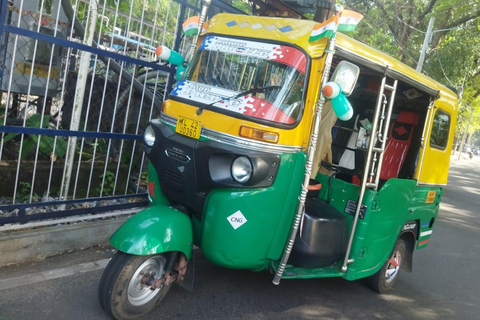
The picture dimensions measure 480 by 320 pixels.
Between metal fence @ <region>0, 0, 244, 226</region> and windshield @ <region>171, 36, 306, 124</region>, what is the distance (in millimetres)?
1135

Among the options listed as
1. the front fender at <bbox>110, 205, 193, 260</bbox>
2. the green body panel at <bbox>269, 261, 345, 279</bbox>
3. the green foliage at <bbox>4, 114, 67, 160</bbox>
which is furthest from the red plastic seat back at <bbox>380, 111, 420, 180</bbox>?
the green foliage at <bbox>4, 114, 67, 160</bbox>

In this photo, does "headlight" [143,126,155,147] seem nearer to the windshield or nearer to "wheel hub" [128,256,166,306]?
the windshield

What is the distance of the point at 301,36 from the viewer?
3387 mm

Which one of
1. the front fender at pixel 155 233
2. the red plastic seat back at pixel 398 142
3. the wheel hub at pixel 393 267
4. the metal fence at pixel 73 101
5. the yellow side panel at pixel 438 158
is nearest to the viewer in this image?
the front fender at pixel 155 233

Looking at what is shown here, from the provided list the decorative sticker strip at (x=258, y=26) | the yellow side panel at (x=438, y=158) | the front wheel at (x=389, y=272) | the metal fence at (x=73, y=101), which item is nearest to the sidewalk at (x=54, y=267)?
the metal fence at (x=73, y=101)

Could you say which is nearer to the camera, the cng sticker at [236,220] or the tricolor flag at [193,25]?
the cng sticker at [236,220]

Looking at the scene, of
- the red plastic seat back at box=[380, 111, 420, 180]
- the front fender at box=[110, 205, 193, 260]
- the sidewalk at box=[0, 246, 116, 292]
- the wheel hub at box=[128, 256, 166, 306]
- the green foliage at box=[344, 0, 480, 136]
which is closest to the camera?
the front fender at box=[110, 205, 193, 260]

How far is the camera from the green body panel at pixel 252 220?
10.4 ft

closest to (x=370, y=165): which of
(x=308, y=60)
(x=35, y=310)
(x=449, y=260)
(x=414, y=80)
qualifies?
(x=414, y=80)

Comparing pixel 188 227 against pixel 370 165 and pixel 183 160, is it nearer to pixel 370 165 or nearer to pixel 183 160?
pixel 183 160

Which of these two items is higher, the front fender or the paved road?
the front fender

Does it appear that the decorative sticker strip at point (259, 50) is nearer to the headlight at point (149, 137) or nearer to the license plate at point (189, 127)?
the license plate at point (189, 127)

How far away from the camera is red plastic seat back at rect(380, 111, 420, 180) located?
499 cm

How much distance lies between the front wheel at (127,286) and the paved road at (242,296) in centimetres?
18
